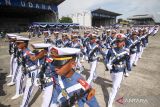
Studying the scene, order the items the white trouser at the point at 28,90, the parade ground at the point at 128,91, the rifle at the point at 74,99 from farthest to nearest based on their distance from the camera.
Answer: the parade ground at the point at 128,91, the white trouser at the point at 28,90, the rifle at the point at 74,99

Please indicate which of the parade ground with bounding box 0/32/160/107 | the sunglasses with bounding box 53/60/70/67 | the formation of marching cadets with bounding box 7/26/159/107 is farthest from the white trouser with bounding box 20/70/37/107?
the sunglasses with bounding box 53/60/70/67

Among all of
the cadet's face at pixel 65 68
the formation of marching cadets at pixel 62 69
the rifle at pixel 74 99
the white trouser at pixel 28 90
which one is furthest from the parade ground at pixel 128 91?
the cadet's face at pixel 65 68

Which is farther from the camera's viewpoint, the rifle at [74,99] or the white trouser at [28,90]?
the white trouser at [28,90]

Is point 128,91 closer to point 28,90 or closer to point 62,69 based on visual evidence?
point 28,90

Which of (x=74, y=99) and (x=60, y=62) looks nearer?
(x=74, y=99)

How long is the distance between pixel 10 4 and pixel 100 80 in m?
49.9

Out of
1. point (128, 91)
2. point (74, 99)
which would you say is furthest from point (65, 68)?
point (128, 91)

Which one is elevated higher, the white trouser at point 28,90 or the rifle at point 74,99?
the rifle at point 74,99

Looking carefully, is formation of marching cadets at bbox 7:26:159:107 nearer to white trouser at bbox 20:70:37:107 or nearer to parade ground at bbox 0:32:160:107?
white trouser at bbox 20:70:37:107

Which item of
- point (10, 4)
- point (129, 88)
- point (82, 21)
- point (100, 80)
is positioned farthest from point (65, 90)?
point (82, 21)

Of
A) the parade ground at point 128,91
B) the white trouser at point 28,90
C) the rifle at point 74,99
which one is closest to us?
the rifle at point 74,99

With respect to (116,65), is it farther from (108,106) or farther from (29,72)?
(29,72)

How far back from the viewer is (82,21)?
88.8 metres

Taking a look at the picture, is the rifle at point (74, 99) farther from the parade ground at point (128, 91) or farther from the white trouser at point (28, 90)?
the parade ground at point (128, 91)
